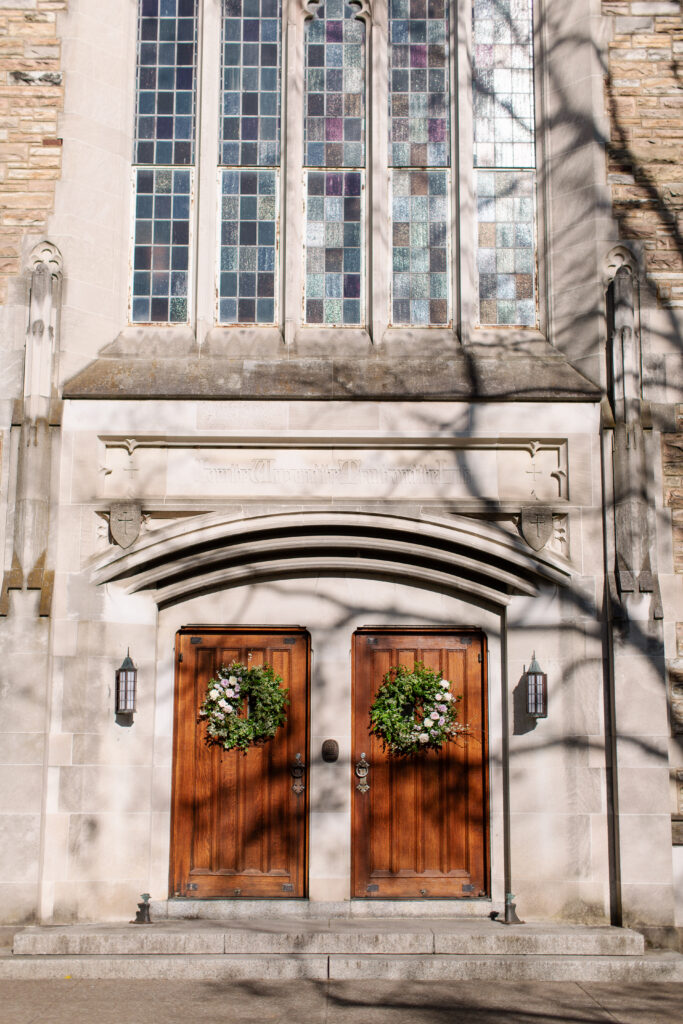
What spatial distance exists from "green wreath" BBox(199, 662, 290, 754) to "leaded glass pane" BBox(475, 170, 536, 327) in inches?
144

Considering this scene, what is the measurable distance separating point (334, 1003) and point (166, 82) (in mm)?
7674

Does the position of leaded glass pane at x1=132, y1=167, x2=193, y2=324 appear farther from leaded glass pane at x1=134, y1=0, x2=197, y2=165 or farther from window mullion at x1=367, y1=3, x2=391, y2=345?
window mullion at x1=367, y1=3, x2=391, y2=345

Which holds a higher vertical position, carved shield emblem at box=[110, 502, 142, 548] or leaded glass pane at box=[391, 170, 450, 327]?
leaded glass pane at box=[391, 170, 450, 327]

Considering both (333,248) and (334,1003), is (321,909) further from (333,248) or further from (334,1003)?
(333,248)

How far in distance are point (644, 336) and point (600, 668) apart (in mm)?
2750

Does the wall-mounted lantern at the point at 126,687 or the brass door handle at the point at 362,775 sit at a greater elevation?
the wall-mounted lantern at the point at 126,687

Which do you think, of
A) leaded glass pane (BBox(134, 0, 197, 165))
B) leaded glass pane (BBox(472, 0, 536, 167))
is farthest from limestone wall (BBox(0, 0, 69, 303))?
leaded glass pane (BBox(472, 0, 536, 167))

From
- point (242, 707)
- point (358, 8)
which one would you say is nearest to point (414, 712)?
point (242, 707)

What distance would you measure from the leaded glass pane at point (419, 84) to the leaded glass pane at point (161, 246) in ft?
6.34

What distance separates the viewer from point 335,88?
9.84 metres

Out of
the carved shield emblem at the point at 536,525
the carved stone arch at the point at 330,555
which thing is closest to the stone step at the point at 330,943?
the carved stone arch at the point at 330,555

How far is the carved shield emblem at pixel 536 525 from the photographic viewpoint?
8766 millimetres

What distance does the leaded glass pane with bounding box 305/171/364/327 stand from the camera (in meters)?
9.57

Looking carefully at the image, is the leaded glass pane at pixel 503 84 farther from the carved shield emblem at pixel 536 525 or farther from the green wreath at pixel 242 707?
the green wreath at pixel 242 707
